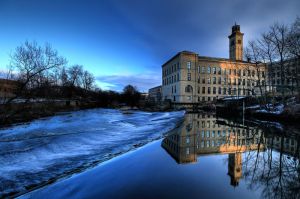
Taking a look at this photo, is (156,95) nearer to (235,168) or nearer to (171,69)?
(171,69)

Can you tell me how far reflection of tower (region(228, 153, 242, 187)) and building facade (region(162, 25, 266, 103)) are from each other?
5618cm

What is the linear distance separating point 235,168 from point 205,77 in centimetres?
6507

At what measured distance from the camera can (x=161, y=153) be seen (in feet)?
25.8

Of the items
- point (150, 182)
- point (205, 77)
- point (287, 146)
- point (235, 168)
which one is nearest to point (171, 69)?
point (205, 77)

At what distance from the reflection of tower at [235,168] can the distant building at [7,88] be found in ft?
63.2

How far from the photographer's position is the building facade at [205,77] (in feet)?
208

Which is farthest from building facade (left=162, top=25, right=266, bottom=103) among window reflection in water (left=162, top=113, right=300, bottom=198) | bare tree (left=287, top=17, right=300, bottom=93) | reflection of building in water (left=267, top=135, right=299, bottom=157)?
window reflection in water (left=162, top=113, right=300, bottom=198)

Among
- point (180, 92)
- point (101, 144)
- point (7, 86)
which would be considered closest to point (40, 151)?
point (101, 144)

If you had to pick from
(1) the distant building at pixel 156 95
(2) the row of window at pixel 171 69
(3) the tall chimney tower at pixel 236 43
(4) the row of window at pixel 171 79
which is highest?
(3) the tall chimney tower at pixel 236 43

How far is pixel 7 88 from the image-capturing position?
17.1 m

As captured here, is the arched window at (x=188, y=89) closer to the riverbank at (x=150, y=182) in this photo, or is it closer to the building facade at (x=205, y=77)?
the building facade at (x=205, y=77)

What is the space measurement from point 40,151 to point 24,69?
13.6 meters

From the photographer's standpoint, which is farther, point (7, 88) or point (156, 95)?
point (156, 95)

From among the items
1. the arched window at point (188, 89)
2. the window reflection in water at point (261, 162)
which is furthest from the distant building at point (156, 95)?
the window reflection in water at point (261, 162)
